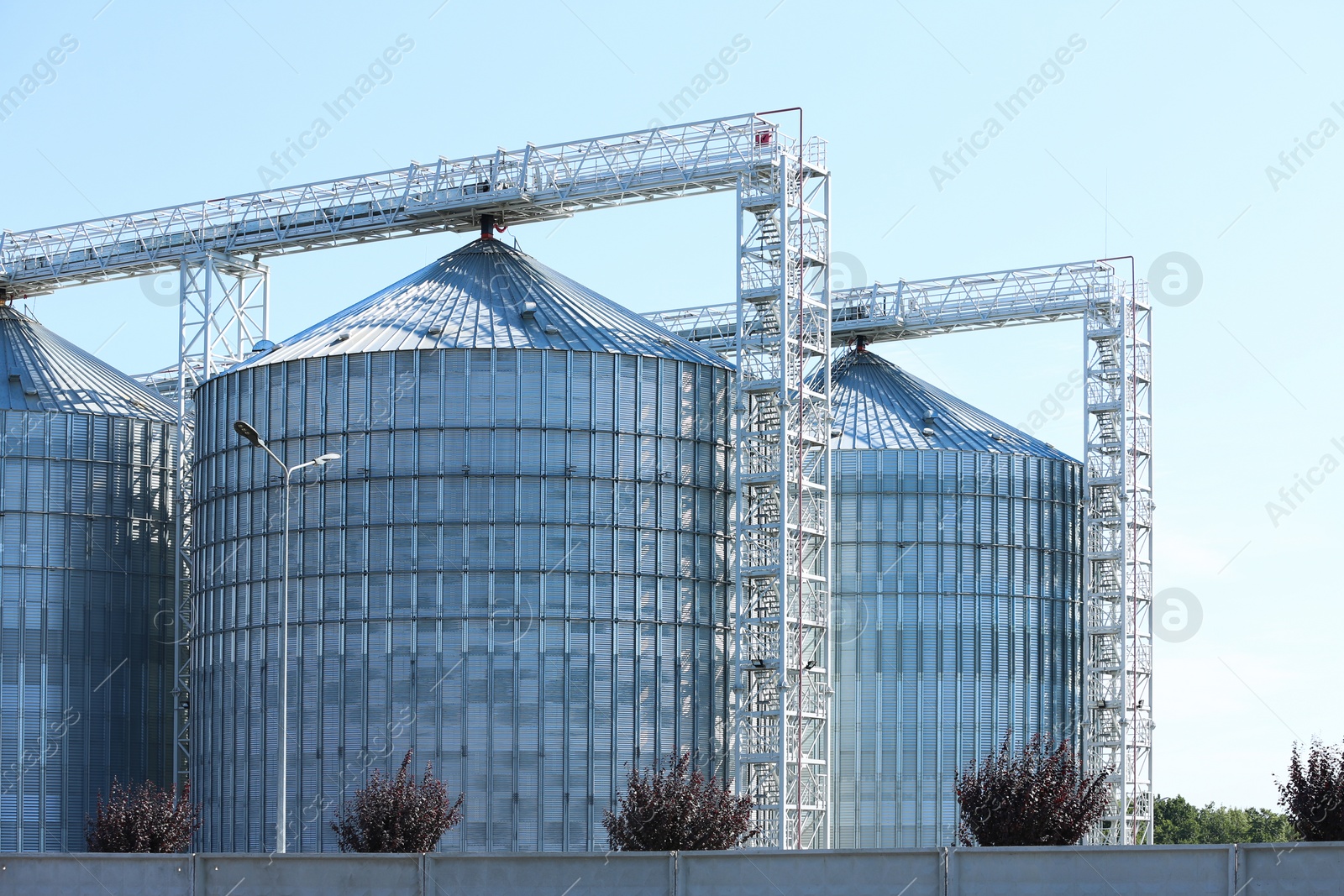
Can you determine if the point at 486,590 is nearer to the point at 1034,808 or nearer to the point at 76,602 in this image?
the point at 1034,808

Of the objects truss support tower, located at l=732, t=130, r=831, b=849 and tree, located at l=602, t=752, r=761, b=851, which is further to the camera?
truss support tower, located at l=732, t=130, r=831, b=849

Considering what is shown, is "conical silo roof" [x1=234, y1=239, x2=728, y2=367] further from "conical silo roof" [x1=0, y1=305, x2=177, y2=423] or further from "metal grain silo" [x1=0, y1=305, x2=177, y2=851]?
"conical silo roof" [x1=0, y1=305, x2=177, y2=423]

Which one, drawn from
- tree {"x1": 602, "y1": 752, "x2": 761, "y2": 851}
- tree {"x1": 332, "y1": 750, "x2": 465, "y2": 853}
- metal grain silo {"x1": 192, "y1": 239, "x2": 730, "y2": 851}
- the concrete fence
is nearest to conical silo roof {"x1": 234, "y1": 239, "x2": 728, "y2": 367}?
metal grain silo {"x1": 192, "y1": 239, "x2": 730, "y2": 851}

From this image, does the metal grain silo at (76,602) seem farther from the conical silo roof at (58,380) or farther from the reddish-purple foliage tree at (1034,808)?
the reddish-purple foliage tree at (1034,808)

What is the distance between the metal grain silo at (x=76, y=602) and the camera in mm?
73000

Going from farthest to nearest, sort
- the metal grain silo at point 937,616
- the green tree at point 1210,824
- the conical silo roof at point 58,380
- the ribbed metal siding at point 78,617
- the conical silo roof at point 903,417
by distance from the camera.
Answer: the green tree at point 1210,824 < the conical silo roof at point 903,417 < the conical silo roof at point 58,380 < the metal grain silo at point 937,616 < the ribbed metal siding at point 78,617

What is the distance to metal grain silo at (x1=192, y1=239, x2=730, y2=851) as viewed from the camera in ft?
203

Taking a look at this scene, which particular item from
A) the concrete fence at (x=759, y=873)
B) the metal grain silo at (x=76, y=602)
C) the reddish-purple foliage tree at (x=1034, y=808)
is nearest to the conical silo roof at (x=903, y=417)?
the reddish-purple foliage tree at (x=1034, y=808)

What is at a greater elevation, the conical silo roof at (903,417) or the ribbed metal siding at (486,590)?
the conical silo roof at (903,417)

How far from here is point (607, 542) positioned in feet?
208

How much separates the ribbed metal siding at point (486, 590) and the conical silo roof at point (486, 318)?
132 centimetres

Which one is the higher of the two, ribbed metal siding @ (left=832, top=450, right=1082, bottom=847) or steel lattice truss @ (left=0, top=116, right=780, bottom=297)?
steel lattice truss @ (left=0, top=116, right=780, bottom=297)

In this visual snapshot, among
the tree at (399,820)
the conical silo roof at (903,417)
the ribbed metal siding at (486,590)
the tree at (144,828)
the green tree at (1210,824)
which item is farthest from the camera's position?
the green tree at (1210,824)

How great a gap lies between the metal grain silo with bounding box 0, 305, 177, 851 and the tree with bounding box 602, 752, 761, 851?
29.1m
